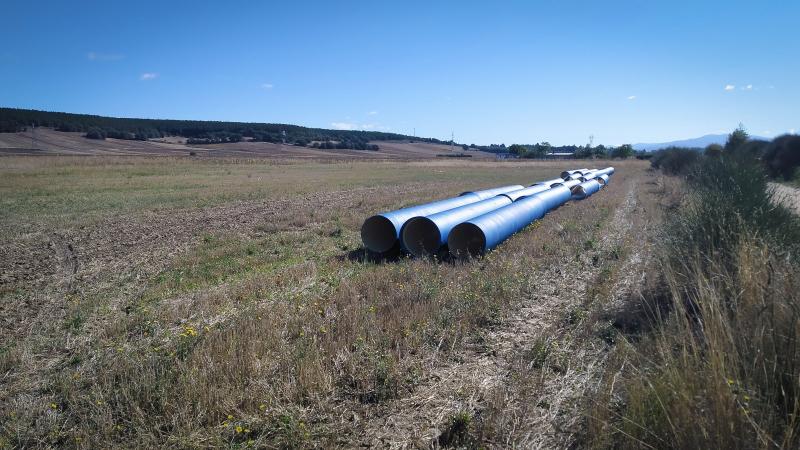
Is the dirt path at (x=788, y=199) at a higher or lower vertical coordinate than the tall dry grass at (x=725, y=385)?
higher

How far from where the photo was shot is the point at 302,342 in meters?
5.04

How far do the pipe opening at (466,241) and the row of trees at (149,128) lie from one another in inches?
3584

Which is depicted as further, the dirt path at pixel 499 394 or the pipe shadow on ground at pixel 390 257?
→ the pipe shadow on ground at pixel 390 257

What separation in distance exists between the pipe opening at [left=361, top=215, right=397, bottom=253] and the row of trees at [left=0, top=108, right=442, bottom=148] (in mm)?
89414

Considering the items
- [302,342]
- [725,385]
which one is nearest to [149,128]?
[302,342]

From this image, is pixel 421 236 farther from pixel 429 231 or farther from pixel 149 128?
pixel 149 128

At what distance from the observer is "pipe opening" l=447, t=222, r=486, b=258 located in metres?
9.56

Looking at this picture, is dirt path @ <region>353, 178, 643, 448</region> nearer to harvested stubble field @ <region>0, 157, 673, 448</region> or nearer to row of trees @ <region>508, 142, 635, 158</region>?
harvested stubble field @ <region>0, 157, 673, 448</region>

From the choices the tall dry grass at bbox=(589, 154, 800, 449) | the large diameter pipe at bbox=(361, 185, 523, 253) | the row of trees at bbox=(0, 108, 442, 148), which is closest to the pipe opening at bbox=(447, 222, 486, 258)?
the large diameter pipe at bbox=(361, 185, 523, 253)

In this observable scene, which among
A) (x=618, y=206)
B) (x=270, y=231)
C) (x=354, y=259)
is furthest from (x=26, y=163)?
(x=618, y=206)

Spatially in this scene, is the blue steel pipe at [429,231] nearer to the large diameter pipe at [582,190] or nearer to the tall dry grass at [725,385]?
the tall dry grass at [725,385]

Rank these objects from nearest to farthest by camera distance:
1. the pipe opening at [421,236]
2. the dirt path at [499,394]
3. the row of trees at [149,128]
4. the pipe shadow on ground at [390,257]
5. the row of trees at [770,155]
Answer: the dirt path at [499,394]
the pipe shadow on ground at [390,257]
the pipe opening at [421,236]
the row of trees at [770,155]
the row of trees at [149,128]

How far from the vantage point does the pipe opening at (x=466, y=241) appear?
956cm

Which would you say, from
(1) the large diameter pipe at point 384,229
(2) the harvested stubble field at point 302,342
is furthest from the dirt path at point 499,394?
(1) the large diameter pipe at point 384,229
